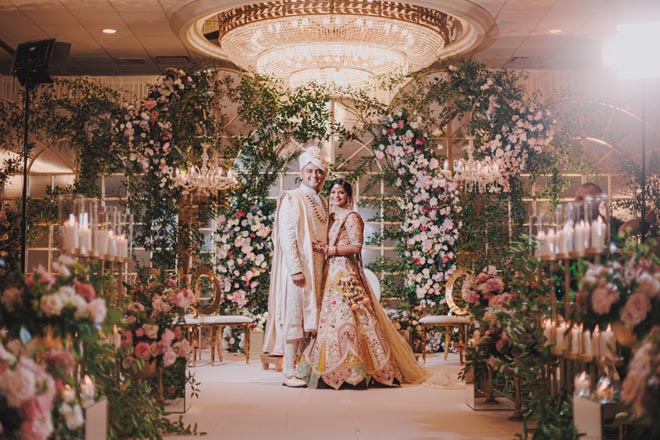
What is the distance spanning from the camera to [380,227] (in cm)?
1106

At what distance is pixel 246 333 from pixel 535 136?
3939mm

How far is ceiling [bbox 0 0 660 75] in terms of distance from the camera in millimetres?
9258

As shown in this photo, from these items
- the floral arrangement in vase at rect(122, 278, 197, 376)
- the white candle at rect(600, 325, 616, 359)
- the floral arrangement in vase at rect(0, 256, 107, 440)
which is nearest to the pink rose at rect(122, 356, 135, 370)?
the floral arrangement in vase at rect(122, 278, 197, 376)

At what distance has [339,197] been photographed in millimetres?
7250

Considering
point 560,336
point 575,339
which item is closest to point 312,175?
point 560,336

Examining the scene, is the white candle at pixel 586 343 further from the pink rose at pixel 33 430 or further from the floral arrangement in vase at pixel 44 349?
the pink rose at pixel 33 430

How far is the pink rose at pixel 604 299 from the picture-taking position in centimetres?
340

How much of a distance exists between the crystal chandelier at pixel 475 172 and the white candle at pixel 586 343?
6.37 metres

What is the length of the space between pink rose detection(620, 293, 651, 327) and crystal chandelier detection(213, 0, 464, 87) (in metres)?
5.60

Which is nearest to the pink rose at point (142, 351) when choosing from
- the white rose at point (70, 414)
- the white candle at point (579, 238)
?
the white rose at point (70, 414)

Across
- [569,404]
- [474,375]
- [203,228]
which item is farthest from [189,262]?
[569,404]

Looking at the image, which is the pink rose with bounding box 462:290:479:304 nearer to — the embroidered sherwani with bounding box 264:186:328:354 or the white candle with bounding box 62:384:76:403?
the embroidered sherwani with bounding box 264:186:328:354

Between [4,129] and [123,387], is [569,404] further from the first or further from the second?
[4,129]

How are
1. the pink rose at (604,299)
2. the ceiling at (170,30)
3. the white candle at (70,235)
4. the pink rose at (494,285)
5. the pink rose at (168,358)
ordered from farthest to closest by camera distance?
the ceiling at (170,30)
the pink rose at (494,285)
the pink rose at (168,358)
the white candle at (70,235)
the pink rose at (604,299)
